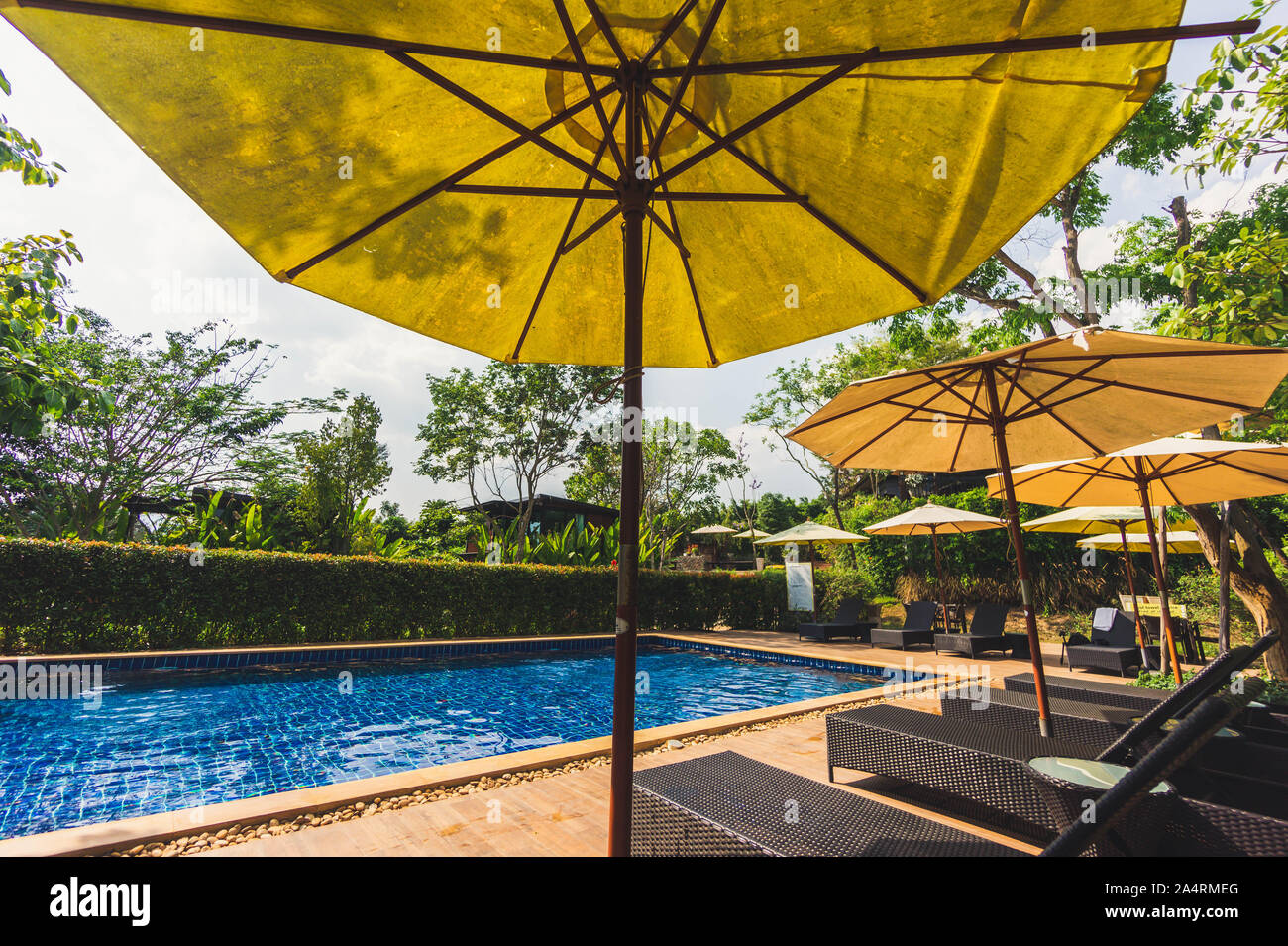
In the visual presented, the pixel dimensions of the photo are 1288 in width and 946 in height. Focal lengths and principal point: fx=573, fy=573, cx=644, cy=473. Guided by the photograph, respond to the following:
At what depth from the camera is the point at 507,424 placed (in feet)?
68.9

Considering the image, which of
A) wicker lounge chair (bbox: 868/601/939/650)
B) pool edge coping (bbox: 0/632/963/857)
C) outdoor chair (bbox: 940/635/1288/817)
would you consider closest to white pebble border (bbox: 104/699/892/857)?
pool edge coping (bbox: 0/632/963/857)

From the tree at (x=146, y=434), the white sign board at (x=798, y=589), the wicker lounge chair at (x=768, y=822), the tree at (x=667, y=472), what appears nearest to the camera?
the wicker lounge chair at (x=768, y=822)

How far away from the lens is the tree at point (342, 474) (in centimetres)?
1573

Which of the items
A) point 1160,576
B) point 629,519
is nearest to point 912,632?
point 1160,576

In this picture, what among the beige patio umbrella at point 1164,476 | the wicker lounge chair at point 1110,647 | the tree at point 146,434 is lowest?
the wicker lounge chair at point 1110,647

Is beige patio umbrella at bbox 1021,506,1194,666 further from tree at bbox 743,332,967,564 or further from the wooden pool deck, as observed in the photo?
tree at bbox 743,332,967,564

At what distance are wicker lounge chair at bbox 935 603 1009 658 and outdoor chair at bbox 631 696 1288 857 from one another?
32.5 ft

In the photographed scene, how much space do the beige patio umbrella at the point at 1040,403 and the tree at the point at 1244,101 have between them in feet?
11.2

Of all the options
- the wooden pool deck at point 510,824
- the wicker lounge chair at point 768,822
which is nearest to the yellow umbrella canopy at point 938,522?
the wooden pool deck at point 510,824

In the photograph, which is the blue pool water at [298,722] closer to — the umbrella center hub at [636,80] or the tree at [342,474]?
the umbrella center hub at [636,80]

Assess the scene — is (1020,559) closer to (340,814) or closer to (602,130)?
(602,130)

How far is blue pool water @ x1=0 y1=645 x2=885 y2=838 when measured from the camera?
15.8 ft
